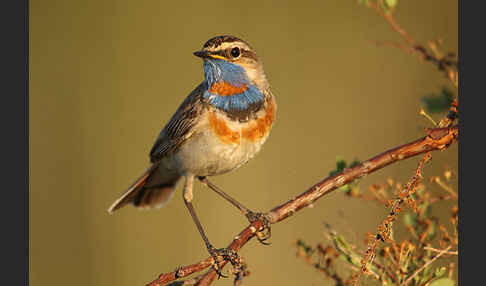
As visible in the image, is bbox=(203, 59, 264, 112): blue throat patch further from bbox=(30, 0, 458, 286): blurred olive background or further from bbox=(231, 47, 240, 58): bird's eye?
bbox=(30, 0, 458, 286): blurred olive background

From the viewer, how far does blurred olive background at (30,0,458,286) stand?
5.66 metres

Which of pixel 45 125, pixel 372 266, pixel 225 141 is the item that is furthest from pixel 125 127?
pixel 372 266

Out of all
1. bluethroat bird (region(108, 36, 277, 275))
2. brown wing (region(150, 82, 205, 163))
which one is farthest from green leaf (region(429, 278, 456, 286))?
brown wing (region(150, 82, 205, 163))

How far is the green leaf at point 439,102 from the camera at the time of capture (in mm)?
2110

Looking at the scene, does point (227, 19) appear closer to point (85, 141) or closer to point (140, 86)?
point (140, 86)

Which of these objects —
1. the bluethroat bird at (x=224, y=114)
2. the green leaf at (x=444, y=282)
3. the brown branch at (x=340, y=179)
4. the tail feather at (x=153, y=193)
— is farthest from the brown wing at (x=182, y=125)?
the green leaf at (x=444, y=282)

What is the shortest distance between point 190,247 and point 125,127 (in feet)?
5.22

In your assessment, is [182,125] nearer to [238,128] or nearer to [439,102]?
[238,128]

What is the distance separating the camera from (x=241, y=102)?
3.48 m

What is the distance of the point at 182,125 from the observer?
368 centimetres

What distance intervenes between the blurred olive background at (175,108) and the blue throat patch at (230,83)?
7.83 feet

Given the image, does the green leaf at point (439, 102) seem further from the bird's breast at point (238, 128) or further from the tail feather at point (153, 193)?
the tail feather at point (153, 193)

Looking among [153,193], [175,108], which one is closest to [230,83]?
[153,193]

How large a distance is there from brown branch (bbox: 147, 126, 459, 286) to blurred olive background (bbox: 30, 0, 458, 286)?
3221mm
